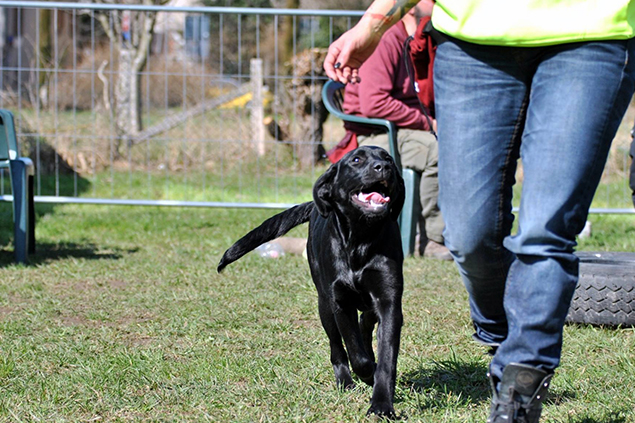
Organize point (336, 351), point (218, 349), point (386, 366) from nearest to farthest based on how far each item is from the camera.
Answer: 1. point (386, 366)
2. point (336, 351)
3. point (218, 349)

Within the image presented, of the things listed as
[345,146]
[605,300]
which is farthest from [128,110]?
[605,300]

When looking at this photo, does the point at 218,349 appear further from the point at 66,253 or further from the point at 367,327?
the point at 66,253

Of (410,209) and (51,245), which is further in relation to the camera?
(51,245)

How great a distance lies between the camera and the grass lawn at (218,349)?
2.84 metres

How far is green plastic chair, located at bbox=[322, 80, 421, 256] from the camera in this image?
595cm

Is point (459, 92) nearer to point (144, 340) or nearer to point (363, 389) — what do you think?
point (363, 389)

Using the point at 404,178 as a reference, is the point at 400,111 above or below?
above

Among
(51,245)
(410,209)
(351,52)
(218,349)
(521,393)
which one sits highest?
(351,52)

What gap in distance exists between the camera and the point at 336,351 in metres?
3.12

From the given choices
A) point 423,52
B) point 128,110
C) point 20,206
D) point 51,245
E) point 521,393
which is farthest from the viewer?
point 128,110

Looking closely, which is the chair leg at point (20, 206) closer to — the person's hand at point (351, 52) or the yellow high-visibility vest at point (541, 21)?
the person's hand at point (351, 52)

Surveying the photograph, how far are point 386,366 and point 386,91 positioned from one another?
3542mm

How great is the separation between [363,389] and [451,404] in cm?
35

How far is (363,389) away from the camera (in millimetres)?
3049
